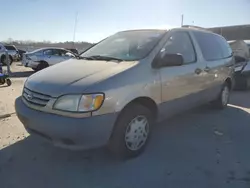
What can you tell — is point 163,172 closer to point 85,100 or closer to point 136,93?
point 136,93

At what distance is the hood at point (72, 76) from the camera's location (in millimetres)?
3174

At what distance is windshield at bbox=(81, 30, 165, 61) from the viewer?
13.0ft

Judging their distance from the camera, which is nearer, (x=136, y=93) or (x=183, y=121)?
(x=136, y=93)

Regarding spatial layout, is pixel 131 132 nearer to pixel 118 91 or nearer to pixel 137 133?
pixel 137 133

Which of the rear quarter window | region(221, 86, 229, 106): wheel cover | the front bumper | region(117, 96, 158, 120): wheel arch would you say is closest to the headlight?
the front bumper

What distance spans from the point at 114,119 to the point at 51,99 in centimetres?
74

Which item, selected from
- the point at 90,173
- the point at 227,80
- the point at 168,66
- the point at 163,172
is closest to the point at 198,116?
the point at 227,80

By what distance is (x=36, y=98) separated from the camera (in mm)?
3355

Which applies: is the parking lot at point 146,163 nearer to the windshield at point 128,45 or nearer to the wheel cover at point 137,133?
the wheel cover at point 137,133

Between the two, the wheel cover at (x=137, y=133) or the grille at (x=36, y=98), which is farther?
the wheel cover at (x=137, y=133)

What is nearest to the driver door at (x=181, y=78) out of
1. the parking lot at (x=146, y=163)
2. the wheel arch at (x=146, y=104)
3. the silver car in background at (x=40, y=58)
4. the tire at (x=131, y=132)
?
the wheel arch at (x=146, y=104)

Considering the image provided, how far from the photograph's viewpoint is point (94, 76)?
3.33 metres

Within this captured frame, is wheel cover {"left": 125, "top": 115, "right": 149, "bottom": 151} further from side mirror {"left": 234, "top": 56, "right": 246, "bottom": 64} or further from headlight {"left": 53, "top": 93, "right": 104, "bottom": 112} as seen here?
side mirror {"left": 234, "top": 56, "right": 246, "bottom": 64}

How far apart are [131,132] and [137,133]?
12cm
